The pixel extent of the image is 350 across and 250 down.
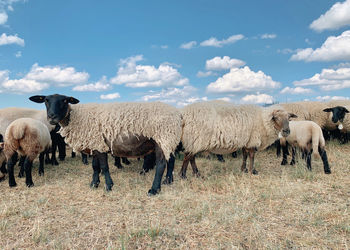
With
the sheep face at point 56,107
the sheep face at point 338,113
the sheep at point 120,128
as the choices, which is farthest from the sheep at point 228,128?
the sheep face at point 338,113

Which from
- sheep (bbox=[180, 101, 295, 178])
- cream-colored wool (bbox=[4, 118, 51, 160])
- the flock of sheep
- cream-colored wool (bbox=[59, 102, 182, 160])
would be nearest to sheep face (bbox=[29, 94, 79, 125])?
the flock of sheep

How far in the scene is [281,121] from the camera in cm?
695

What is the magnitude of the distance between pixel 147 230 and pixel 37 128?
486 cm

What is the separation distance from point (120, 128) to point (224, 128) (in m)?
2.75

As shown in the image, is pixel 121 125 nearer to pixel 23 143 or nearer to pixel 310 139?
pixel 23 143

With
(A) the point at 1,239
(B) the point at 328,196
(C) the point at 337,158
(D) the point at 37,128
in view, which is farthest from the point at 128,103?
(C) the point at 337,158

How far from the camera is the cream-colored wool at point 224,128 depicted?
Answer: 20.8 ft

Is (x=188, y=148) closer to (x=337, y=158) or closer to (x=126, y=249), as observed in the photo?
(x=126, y=249)

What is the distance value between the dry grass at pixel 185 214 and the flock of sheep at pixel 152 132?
664 mm

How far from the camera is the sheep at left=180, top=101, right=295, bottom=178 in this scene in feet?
20.9

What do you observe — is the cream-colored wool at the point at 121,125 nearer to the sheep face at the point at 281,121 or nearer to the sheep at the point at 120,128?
the sheep at the point at 120,128

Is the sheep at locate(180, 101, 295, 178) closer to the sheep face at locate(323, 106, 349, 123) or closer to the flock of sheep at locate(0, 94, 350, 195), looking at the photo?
the flock of sheep at locate(0, 94, 350, 195)

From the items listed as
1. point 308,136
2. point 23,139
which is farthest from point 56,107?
point 308,136

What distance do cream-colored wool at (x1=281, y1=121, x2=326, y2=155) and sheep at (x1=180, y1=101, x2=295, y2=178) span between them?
73cm
